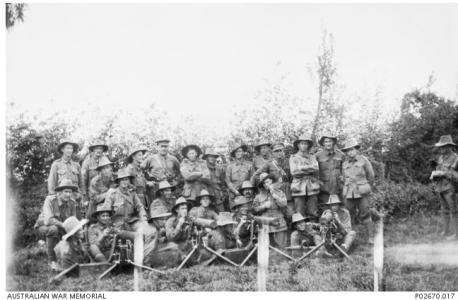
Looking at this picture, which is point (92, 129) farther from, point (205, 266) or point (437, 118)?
point (437, 118)

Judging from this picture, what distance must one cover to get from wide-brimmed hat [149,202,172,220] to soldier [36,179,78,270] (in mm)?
1344

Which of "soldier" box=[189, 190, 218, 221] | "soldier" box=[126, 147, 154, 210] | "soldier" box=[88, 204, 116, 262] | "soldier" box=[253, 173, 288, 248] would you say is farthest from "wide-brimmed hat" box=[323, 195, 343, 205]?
"soldier" box=[88, 204, 116, 262]

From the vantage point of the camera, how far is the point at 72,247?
844 cm

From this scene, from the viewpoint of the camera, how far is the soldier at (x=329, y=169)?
10.2 metres

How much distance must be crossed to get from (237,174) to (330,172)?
71.3 inches

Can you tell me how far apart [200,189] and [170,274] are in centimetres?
232

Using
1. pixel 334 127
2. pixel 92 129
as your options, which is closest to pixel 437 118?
pixel 334 127

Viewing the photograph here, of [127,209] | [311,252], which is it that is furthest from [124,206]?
[311,252]

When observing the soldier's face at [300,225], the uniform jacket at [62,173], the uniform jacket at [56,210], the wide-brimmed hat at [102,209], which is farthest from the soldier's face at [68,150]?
the soldier's face at [300,225]

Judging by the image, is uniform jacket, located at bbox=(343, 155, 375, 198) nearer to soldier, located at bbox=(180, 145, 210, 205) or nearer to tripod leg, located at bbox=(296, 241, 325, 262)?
tripod leg, located at bbox=(296, 241, 325, 262)

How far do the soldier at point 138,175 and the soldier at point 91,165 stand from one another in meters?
0.60

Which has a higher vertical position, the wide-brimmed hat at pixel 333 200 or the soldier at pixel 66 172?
the soldier at pixel 66 172

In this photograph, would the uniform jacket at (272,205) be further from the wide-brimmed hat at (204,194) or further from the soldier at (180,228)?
the soldier at (180,228)

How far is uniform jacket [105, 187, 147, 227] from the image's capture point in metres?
9.09
